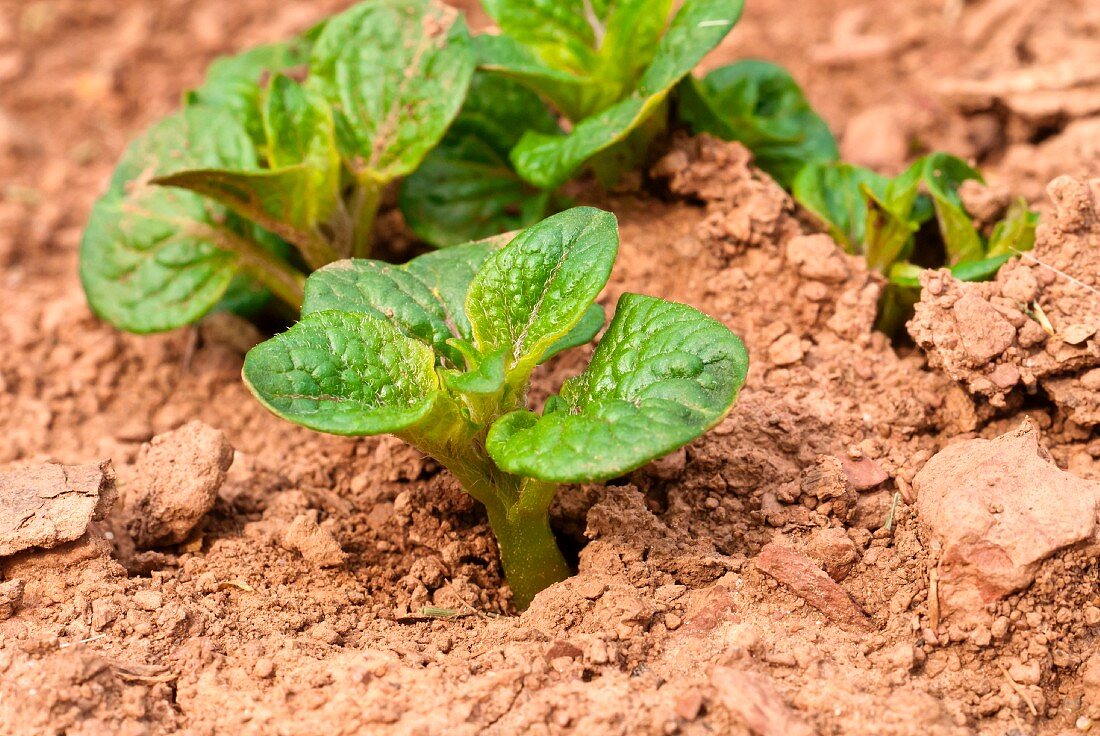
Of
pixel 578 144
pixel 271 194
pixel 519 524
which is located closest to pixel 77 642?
pixel 519 524

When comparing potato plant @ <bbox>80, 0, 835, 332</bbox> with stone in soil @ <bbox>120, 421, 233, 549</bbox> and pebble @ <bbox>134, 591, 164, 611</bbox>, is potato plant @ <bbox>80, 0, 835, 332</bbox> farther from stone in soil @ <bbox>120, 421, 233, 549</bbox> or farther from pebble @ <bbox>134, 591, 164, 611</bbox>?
pebble @ <bbox>134, 591, 164, 611</bbox>

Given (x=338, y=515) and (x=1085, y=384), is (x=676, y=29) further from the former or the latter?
(x=338, y=515)

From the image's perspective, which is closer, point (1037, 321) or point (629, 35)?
point (1037, 321)

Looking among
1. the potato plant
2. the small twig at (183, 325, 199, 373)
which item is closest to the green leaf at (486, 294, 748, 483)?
the potato plant

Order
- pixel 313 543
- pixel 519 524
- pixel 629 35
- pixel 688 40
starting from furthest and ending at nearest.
A: pixel 629 35, pixel 688 40, pixel 313 543, pixel 519 524

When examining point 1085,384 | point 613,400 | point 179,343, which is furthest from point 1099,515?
point 179,343

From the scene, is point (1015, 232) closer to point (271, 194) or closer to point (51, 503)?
point (271, 194)
